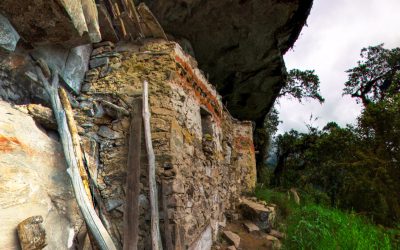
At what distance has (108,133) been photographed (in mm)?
2850

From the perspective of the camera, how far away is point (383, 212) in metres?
6.82

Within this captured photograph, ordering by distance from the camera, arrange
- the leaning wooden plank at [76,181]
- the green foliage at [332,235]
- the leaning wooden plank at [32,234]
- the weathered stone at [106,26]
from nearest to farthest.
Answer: the leaning wooden plank at [32,234] → the leaning wooden plank at [76,181] → the weathered stone at [106,26] → the green foliage at [332,235]

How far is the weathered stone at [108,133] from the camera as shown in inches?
112

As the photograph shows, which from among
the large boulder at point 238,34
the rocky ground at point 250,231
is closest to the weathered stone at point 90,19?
the rocky ground at point 250,231

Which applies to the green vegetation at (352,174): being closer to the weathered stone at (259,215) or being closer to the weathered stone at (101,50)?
the weathered stone at (259,215)

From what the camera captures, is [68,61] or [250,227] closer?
[68,61]

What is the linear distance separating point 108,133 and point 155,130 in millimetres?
482

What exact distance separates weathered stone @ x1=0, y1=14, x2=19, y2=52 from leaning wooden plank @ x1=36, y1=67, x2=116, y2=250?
0.40m

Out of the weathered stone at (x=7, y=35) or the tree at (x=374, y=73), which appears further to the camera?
the tree at (x=374, y=73)

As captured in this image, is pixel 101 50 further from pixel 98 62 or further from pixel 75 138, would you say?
pixel 75 138

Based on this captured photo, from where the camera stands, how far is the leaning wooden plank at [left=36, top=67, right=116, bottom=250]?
85.1 inches

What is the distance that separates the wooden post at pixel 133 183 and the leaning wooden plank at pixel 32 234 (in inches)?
26.1

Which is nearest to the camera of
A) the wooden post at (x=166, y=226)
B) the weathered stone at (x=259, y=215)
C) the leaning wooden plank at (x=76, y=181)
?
the leaning wooden plank at (x=76, y=181)

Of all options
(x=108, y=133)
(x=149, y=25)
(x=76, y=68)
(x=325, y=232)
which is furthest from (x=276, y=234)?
(x=76, y=68)
